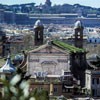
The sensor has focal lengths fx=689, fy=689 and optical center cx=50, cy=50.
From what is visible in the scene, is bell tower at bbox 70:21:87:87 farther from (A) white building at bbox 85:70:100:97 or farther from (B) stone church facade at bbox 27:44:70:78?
(B) stone church facade at bbox 27:44:70:78

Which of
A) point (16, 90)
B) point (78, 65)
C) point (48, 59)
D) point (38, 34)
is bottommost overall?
point (78, 65)

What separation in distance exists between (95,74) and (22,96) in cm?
2659

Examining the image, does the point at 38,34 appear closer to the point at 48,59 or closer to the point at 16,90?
the point at 48,59

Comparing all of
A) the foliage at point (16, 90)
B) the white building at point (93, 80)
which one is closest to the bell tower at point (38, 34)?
Answer: the white building at point (93, 80)

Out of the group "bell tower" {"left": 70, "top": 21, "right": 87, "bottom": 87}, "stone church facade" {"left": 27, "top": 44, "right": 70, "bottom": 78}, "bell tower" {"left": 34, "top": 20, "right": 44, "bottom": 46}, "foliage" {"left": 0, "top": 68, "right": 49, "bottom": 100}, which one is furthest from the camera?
"bell tower" {"left": 34, "top": 20, "right": 44, "bottom": 46}

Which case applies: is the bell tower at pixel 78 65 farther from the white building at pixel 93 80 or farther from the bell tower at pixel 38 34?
the bell tower at pixel 38 34

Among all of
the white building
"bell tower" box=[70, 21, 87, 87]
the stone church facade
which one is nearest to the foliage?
the stone church facade

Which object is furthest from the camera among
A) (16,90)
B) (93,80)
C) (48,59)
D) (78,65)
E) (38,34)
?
(38,34)

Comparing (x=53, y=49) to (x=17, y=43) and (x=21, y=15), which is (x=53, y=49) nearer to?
(x=17, y=43)

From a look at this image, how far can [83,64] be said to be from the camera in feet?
→ 103

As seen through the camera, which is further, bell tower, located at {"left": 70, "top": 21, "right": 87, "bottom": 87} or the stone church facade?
bell tower, located at {"left": 70, "top": 21, "right": 87, "bottom": 87}

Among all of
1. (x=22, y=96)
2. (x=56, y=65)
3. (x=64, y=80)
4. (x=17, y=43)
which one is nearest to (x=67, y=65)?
(x=56, y=65)

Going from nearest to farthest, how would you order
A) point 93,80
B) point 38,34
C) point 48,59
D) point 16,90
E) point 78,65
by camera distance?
point 16,90, point 48,59, point 93,80, point 78,65, point 38,34

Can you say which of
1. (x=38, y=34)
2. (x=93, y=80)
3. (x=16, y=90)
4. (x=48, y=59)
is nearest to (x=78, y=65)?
(x=93, y=80)
